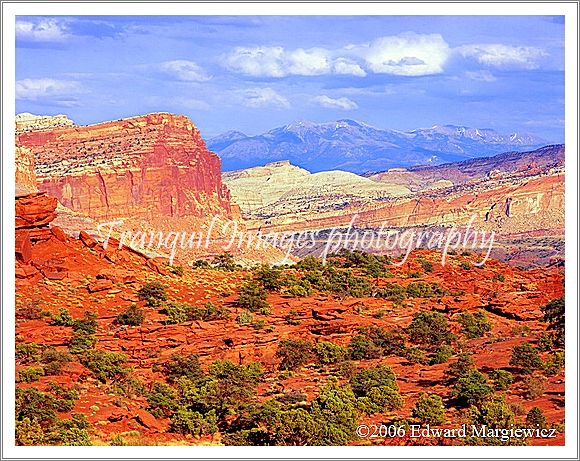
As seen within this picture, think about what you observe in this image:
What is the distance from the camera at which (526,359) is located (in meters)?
13.8

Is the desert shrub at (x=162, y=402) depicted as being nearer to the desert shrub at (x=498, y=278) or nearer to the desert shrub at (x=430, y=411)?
the desert shrub at (x=430, y=411)

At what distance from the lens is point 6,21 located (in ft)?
42.8

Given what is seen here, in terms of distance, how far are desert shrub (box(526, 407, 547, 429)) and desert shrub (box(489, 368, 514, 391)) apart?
1014 millimetres

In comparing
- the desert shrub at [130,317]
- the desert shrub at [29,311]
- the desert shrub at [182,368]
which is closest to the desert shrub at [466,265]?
the desert shrub at [130,317]

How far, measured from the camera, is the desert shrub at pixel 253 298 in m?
16.7

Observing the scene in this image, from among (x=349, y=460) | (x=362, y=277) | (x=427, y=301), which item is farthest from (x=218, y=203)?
(x=349, y=460)

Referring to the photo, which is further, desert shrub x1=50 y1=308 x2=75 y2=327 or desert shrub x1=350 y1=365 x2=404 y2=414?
desert shrub x1=50 y1=308 x2=75 y2=327

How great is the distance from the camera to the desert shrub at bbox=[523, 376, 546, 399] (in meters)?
12.9

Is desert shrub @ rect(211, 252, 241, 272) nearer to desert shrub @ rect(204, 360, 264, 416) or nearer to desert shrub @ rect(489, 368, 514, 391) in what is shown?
desert shrub @ rect(204, 360, 264, 416)

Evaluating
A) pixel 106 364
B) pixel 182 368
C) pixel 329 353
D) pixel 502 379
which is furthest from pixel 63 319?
pixel 502 379

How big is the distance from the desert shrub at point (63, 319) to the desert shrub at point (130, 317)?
778 mm

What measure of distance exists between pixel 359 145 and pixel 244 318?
5011mm

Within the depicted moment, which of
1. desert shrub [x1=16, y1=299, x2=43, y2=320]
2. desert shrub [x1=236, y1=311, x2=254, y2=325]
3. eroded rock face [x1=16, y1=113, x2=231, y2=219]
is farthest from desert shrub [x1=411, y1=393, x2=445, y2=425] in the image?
eroded rock face [x1=16, y1=113, x2=231, y2=219]

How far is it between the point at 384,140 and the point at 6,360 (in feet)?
28.8
